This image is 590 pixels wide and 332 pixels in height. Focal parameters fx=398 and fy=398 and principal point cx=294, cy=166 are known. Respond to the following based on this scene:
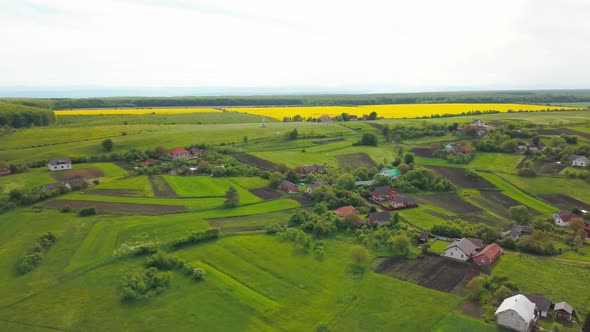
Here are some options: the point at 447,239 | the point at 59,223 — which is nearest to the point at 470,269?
the point at 447,239

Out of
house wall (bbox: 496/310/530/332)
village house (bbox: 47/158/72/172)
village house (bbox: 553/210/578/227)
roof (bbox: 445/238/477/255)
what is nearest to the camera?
house wall (bbox: 496/310/530/332)

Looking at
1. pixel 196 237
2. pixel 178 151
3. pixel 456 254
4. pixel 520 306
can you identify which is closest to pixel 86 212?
pixel 196 237

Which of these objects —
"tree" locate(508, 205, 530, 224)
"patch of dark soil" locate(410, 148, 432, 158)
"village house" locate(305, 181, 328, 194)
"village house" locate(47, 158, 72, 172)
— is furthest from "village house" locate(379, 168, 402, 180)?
"village house" locate(47, 158, 72, 172)

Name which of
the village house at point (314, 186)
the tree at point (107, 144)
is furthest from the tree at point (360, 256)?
the tree at point (107, 144)

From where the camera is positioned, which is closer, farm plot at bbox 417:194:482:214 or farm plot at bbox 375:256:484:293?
farm plot at bbox 375:256:484:293

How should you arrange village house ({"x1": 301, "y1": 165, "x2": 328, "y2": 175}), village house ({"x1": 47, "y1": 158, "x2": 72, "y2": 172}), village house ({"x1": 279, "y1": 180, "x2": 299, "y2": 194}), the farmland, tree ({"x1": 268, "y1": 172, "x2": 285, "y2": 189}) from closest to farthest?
the farmland < village house ({"x1": 279, "y1": 180, "x2": 299, "y2": 194}) < tree ({"x1": 268, "y1": 172, "x2": 285, "y2": 189}) < village house ({"x1": 47, "y1": 158, "x2": 72, "y2": 172}) < village house ({"x1": 301, "y1": 165, "x2": 328, "y2": 175})

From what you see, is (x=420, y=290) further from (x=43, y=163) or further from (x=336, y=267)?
(x=43, y=163)

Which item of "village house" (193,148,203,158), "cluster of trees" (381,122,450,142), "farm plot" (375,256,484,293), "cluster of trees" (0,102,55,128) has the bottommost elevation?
"farm plot" (375,256,484,293)

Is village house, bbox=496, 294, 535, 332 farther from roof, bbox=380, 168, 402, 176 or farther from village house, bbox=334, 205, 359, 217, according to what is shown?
roof, bbox=380, 168, 402, 176
